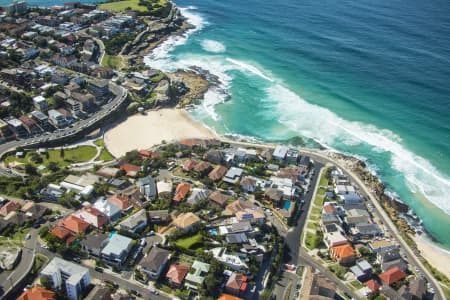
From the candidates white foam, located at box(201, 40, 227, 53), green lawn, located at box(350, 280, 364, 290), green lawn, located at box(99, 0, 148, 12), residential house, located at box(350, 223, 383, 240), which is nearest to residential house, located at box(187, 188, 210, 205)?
residential house, located at box(350, 223, 383, 240)

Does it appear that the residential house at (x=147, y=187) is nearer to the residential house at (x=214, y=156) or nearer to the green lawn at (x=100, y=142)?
the residential house at (x=214, y=156)

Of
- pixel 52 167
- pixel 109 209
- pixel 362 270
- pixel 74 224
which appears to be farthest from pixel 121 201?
pixel 362 270

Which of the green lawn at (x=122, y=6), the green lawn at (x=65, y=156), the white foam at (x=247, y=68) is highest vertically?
the green lawn at (x=122, y=6)

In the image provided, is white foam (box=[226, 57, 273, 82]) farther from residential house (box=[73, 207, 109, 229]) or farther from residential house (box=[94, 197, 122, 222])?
residential house (box=[73, 207, 109, 229])

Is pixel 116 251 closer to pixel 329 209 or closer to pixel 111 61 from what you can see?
pixel 329 209

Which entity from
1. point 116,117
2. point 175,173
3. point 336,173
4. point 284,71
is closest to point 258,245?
point 175,173

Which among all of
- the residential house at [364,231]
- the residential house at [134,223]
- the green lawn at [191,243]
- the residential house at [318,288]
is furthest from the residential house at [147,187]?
the residential house at [364,231]
